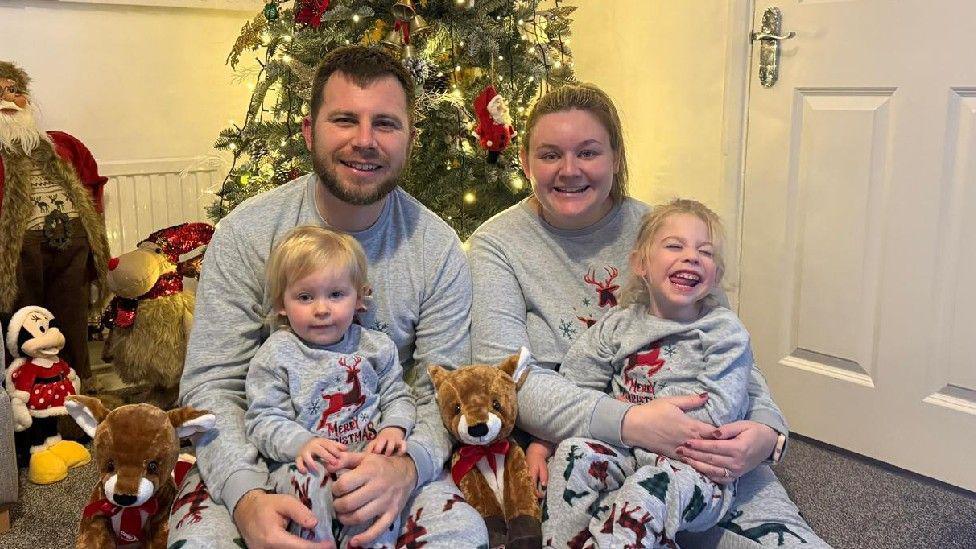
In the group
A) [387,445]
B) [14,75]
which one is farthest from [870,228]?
[14,75]

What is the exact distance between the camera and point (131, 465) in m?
1.37

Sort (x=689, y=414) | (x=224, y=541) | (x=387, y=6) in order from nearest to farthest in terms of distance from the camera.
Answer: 1. (x=224, y=541)
2. (x=689, y=414)
3. (x=387, y=6)

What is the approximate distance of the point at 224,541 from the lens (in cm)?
127

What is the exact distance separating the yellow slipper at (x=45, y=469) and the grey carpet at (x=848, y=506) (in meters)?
0.02

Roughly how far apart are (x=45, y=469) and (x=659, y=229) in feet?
5.98

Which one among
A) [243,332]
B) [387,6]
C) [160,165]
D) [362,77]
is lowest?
[243,332]

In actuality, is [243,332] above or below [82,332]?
above

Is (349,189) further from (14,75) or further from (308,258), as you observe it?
(14,75)

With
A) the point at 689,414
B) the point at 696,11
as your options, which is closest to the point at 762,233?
the point at 696,11

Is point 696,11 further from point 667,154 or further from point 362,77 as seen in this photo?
point 362,77

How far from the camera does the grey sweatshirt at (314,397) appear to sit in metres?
1.38

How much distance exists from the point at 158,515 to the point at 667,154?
2.28 m

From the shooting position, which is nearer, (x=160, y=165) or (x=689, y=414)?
(x=689, y=414)

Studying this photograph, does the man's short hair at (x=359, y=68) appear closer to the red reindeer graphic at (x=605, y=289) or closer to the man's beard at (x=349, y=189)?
the man's beard at (x=349, y=189)
